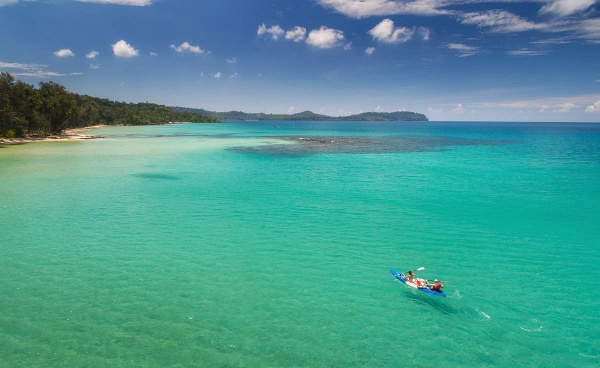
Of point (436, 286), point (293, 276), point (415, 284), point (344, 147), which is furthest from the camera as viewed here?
point (344, 147)

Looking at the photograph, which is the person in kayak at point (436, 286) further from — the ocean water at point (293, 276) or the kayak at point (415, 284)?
the ocean water at point (293, 276)

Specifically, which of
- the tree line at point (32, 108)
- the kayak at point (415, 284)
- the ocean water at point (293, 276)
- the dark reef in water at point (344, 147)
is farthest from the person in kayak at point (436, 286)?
the tree line at point (32, 108)

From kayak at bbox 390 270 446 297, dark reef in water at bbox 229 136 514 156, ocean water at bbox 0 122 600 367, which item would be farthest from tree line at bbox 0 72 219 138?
kayak at bbox 390 270 446 297

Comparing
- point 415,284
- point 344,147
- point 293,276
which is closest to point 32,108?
point 344,147

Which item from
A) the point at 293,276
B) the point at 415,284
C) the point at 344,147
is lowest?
the point at 293,276

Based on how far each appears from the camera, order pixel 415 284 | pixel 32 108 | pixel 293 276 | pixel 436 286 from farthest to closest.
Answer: pixel 32 108 → pixel 293 276 → pixel 415 284 → pixel 436 286

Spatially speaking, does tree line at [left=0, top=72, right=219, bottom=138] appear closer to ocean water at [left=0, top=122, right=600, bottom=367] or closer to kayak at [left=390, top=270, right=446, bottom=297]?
ocean water at [left=0, top=122, right=600, bottom=367]

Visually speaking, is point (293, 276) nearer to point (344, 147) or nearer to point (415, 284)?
point (415, 284)

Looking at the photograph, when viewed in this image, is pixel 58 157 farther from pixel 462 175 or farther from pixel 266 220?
pixel 462 175
